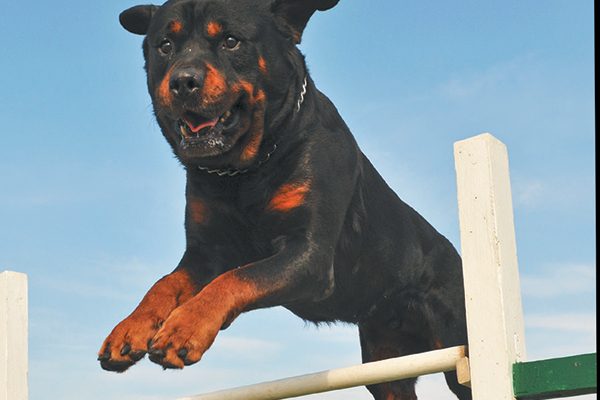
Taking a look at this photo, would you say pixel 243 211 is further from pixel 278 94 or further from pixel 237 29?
pixel 237 29

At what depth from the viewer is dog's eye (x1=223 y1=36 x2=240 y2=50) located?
355 cm

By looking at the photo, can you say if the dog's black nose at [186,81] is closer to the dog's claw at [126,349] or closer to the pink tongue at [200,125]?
the pink tongue at [200,125]

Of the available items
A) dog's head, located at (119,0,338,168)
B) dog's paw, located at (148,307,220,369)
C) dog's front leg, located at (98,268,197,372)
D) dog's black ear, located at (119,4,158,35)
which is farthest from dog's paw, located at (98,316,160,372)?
dog's black ear, located at (119,4,158,35)

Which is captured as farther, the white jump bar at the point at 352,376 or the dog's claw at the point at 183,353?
the white jump bar at the point at 352,376

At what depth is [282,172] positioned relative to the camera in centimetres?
374

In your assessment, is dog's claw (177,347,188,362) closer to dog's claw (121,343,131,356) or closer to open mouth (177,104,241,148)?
dog's claw (121,343,131,356)

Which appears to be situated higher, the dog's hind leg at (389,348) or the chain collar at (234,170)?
the chain collar at (234,170)

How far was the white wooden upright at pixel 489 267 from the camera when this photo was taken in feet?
9.64

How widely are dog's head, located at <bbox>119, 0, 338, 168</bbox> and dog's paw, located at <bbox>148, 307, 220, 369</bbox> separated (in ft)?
2.65

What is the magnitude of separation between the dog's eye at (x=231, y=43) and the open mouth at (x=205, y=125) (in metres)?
0.23

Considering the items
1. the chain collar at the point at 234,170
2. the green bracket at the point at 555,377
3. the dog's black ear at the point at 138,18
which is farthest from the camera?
the dog's black ear at the point at 138,18

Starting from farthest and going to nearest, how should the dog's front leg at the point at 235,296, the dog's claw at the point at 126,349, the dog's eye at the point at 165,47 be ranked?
1. the dog's eye at the point at 165,47
2. the dog's claw at the point at 126,349
3. the dog's front leg at the point at 235,296

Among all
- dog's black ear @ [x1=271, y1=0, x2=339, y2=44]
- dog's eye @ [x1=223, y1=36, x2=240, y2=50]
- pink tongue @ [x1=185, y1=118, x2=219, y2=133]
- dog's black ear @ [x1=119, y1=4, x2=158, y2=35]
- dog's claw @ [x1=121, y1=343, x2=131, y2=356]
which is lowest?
dog's claw @ [x1=121, y1=343, x2=131, y2=356]

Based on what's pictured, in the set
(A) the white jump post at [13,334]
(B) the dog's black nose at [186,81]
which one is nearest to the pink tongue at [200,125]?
(B) the dog's black nose at [186,81]
